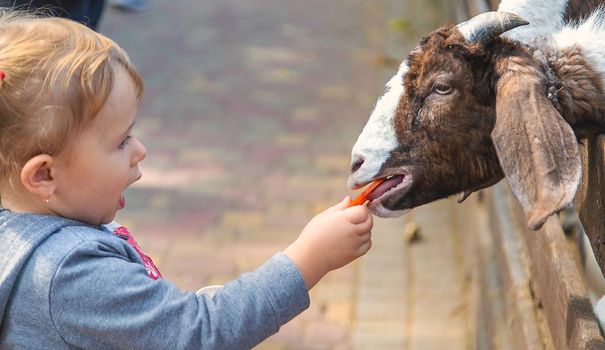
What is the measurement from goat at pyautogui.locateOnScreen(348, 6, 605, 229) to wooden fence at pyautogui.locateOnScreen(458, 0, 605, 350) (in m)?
0.18

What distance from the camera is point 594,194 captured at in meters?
2.62

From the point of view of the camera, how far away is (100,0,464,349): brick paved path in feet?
15.8

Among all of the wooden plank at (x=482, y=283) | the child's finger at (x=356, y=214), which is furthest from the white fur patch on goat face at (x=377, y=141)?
the wooden plank at (x=482, y=283)

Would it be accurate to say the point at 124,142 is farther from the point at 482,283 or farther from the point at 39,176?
the point at 482,283

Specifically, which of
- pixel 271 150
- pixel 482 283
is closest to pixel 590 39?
pixel 482 283

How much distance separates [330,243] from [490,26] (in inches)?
28.0

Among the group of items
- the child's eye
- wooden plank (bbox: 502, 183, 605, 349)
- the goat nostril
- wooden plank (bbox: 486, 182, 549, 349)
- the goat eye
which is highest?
the goat eye

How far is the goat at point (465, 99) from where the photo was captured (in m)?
2.50

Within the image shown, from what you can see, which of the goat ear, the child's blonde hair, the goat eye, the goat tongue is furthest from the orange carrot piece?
the child's blonde hair

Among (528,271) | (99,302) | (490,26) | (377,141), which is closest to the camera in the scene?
(99,302)

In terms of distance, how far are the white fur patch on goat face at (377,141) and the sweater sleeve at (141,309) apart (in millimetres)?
585

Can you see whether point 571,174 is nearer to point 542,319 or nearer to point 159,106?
point 542,319

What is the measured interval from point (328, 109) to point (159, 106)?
1161 mm

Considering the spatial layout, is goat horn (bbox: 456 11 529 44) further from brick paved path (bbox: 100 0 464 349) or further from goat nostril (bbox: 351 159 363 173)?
brick paved path (bbox: 100 0 464 349)
